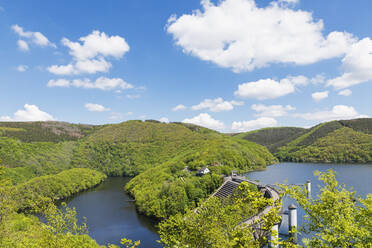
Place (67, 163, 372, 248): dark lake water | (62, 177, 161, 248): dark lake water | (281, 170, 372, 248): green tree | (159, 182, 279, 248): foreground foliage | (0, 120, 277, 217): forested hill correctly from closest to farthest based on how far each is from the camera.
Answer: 1. (159, 182, 279, 248): foreground foliage
2. (281, 170, 372, 248): green tree
3. (67, 163, 372, 248): dark lake water
4. (62, 177, 161, 248): dark lake water
5. (0, 120, 277, 217): forested hill

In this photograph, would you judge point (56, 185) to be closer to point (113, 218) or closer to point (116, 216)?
point (116, 216)

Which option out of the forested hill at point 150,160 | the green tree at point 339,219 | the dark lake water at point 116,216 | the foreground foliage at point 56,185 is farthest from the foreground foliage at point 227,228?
the foreground foliage at point 56,185

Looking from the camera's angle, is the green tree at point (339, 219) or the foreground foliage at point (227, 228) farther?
the green tree at point (339, 219)

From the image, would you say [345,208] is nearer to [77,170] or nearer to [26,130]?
[77,170]

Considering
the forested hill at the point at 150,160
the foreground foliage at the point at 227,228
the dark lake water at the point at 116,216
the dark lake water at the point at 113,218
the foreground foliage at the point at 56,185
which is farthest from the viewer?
the foreground foliage at the point at 56,185

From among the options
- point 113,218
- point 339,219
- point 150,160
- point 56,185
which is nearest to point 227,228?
point 339,219

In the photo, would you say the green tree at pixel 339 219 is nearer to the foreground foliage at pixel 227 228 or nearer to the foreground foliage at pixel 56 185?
the foreground foliage at pixel 227 228

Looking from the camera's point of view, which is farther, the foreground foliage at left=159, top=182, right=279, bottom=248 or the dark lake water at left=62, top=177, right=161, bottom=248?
the dark lake water at left=62, top=177, right=161, bottom=248

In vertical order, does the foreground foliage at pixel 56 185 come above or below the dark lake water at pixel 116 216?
above

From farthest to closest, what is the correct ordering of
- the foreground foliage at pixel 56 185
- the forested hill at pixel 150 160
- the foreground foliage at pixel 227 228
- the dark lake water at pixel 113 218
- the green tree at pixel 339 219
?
the foreground foliage at pixel 56 185
the forested hill at pixel 150 160
the dark lake water at pixel 113 218
the green tree at pixel 339 219
the foreground foliage at pixel 227 228

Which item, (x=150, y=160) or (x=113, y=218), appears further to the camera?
(x=150, y=160)

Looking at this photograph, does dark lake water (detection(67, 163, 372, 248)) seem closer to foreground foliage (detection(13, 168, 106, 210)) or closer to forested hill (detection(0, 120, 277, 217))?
forested hill (detection(0, 120, 277, 217))

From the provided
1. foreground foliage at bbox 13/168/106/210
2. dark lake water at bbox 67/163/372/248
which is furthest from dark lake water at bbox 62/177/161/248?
foreground foliage at bbox 13/168/106/210
